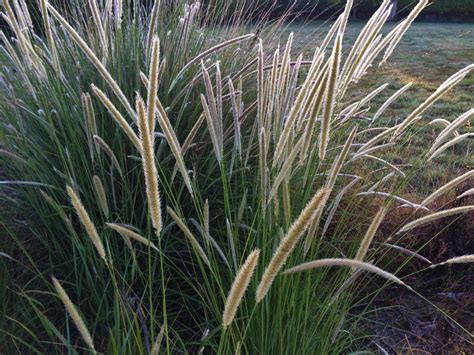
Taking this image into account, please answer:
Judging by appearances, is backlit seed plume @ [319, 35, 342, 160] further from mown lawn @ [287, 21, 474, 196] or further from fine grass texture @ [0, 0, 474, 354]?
mown lawn @ [287, 21, 474, 196]

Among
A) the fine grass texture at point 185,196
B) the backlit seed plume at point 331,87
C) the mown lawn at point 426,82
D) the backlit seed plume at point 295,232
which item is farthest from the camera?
the mown lawn at point 426,82

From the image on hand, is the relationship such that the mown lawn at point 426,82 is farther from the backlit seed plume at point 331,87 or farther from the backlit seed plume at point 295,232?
the backlit seed plume at point 295,232

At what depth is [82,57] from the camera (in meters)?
2.85

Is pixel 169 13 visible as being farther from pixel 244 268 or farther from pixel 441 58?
pixel 441 58

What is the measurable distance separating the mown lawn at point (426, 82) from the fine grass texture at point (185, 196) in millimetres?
602

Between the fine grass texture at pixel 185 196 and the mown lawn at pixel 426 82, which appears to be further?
the mown lawn at pixel 426 82

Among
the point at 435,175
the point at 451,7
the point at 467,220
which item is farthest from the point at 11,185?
the point at 451,7

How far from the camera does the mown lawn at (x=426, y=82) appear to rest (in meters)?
3.78

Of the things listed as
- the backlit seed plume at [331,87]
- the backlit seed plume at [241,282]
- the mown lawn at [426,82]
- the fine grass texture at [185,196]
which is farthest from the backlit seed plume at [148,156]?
the mown lawn at [426,82]

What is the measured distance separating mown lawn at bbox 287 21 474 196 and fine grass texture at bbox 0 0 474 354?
0.60m

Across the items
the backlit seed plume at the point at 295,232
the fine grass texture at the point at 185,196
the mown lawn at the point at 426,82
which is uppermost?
the backlit seed plume at the point at 295,232

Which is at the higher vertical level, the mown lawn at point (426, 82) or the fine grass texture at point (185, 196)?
the fine grass texture at point (185, 196)

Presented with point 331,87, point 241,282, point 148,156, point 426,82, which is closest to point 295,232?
point 241,282

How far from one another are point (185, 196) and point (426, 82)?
218 inches
